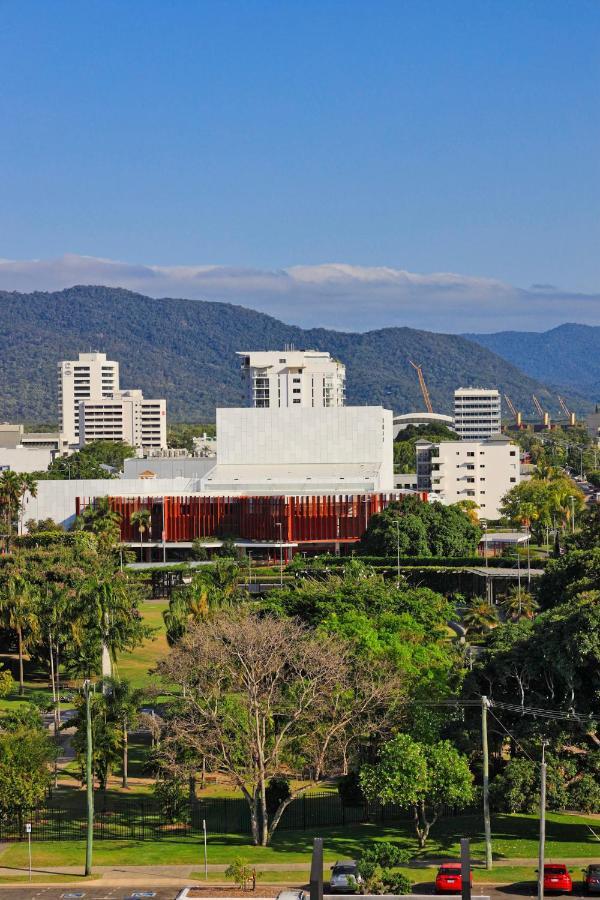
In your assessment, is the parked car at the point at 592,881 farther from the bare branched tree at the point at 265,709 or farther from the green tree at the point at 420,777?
the bare branched tree at the point at 265,709

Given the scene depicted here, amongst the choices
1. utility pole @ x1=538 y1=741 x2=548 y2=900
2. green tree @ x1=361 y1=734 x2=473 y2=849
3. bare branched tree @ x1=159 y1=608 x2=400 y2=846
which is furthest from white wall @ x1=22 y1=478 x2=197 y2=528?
utility pole @ x1=538 y1=741 x2=548 y2=900

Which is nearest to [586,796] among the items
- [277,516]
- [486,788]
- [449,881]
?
[486,788]

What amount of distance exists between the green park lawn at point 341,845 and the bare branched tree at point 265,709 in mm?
2005

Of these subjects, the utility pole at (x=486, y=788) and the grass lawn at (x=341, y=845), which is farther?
the grass lawn at (x=341, y=845)

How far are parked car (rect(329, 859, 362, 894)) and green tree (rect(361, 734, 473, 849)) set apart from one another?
5926 mm

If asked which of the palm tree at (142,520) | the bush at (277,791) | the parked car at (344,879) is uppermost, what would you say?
the palm tree at (142,520)

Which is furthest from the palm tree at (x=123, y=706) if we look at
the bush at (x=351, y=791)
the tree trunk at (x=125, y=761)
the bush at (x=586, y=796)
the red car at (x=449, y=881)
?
the bush at (x=586, y=796)

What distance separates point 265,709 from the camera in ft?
218

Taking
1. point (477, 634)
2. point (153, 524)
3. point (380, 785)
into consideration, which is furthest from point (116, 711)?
point (153, 524)

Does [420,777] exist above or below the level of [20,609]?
below

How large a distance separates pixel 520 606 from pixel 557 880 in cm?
6221

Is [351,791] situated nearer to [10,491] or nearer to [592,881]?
[592,881]

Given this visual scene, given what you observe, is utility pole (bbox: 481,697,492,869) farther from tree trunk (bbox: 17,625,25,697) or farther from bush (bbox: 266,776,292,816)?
tree trunk (bbox: 17,625,25,697)

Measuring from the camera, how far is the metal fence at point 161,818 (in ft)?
221
